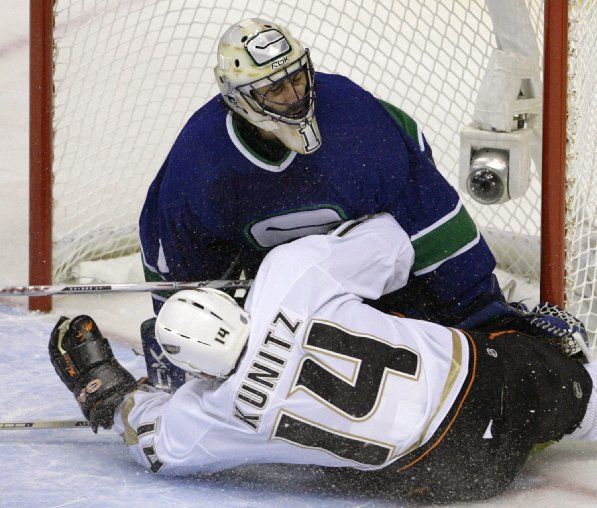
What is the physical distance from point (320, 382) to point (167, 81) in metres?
1.55

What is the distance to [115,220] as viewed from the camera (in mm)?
3137

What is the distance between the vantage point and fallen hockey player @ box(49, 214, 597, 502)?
1.75 m

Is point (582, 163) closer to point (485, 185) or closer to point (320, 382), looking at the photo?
point (485, 185)

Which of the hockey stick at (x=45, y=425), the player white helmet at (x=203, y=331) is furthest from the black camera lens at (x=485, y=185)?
the hockey stick at (x=45, y=425)

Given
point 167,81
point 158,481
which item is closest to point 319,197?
point 158,481

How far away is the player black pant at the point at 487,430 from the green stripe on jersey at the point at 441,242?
0.28 m

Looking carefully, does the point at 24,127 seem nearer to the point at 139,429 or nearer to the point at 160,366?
the point at 160,366

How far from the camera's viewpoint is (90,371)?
208 centimetres

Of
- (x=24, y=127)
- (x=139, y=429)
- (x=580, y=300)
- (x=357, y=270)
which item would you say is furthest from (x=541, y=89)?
(x=24, y=127)

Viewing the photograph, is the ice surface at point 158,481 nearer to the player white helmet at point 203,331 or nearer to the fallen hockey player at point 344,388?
the fallen hockey player at point 344,388

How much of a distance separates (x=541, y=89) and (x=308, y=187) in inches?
25.2

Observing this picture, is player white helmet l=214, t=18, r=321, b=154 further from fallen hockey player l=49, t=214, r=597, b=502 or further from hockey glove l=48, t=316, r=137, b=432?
hockey glove l=48, t=316, r=137, b=432

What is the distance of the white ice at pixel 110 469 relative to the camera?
1.92 meters

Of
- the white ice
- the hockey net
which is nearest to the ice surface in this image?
the white ice
